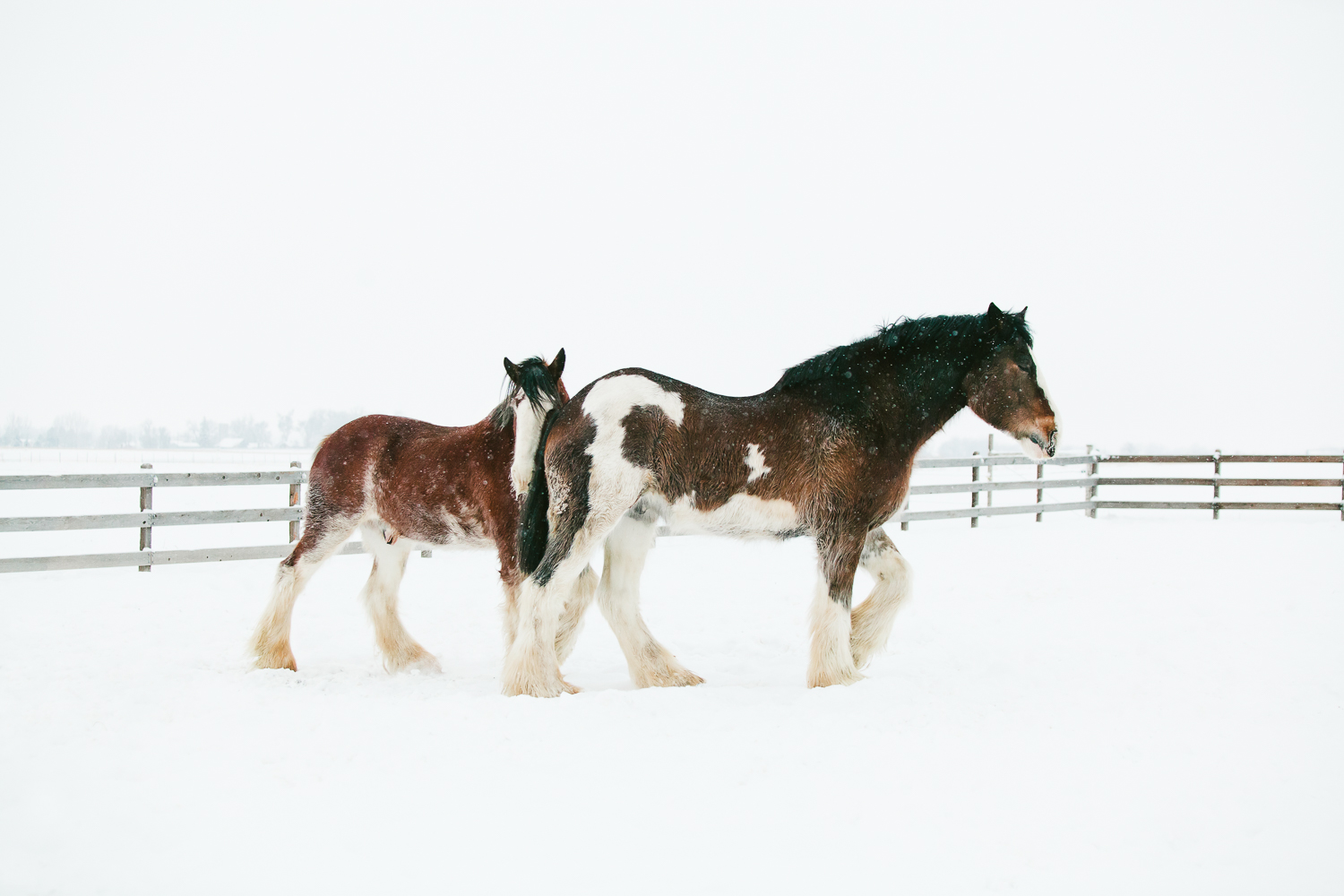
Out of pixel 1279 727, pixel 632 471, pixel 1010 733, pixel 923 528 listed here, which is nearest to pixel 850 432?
pixel 632 471

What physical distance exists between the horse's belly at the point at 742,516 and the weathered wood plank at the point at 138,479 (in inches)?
241

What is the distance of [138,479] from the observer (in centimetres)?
905

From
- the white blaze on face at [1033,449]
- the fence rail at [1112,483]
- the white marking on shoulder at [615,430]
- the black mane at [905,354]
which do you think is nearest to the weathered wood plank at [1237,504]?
the fence rail at [1112,483]

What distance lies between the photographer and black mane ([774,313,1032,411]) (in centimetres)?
472

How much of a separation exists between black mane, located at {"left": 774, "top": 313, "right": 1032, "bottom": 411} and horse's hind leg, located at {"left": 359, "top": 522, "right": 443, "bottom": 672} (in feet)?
9.63

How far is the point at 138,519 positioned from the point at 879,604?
8.02 metres

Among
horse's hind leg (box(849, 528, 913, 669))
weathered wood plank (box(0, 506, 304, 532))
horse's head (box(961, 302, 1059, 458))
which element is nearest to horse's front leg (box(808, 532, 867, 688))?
horse's hind leg (box(849, 528, 913, 669))

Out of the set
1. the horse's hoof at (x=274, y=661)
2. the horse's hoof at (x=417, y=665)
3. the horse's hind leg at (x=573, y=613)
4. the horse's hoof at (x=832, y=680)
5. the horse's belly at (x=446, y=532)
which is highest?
the horse's belly at (x=446, y=532)

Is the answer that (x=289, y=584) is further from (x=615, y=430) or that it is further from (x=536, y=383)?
(x=615, y=430)

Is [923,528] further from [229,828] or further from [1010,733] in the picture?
[229,828]

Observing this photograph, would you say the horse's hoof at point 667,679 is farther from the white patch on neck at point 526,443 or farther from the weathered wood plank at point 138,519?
the weathered wood plank at point 138,519

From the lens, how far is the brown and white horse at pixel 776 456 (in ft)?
14.7

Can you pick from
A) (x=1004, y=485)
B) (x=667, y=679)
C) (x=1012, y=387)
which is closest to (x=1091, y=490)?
(x=1004, y=485)

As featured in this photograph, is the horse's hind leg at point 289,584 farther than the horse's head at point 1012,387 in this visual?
Yes
